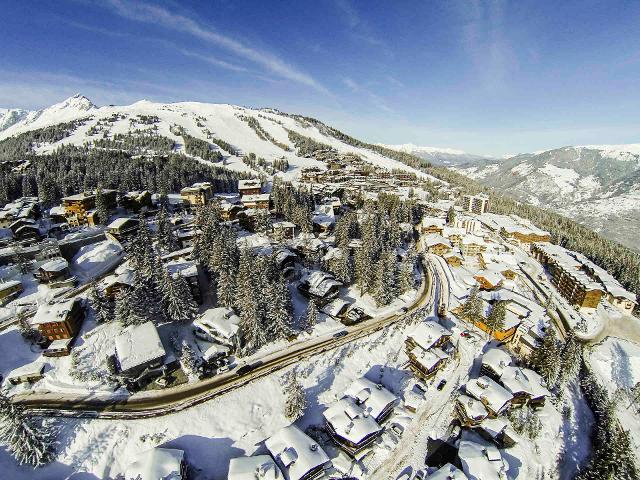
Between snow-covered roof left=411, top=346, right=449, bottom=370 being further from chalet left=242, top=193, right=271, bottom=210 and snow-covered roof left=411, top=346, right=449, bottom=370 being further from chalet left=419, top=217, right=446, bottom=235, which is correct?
chalet left=242, top=193, right=271, bottom=210

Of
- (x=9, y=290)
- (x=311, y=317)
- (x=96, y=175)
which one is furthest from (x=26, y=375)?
(x=96, y=175)

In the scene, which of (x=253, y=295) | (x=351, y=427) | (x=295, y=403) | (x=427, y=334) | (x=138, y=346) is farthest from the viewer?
(x=427, y=334)

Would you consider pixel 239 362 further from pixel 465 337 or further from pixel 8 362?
pixel 465 337

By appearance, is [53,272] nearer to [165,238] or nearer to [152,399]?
A: [165,238]

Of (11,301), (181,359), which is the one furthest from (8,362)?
(181,359)

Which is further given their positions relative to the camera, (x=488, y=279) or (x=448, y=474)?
(x=488, y=279)

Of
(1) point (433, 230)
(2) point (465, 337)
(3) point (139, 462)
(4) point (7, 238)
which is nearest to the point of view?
(3) point (139, 462)

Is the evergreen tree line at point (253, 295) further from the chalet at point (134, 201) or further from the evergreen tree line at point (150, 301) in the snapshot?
the chalet at point (134, 201)
